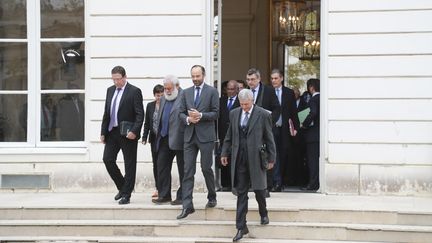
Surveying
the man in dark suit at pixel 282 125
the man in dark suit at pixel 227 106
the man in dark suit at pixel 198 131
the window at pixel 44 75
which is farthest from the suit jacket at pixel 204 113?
the window at pixel 44 75

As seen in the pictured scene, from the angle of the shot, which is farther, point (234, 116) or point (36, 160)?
point (36, 160)

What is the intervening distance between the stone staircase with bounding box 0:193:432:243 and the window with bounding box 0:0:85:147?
1.98 metres

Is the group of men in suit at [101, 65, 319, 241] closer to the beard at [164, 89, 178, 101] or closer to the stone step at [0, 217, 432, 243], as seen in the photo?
the beard at [164, 89, 178, 101]

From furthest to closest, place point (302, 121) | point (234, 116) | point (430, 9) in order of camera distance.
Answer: point (302, 121) → point (430, 9) → point (234, 116)

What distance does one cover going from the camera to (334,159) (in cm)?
1154

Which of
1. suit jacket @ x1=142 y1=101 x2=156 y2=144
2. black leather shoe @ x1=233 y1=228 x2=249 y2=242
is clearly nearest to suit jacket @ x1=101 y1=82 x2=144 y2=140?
suit jacket @ x1=142 y1=101 x2=156 y2=144

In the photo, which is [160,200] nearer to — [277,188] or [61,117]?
[277,188]

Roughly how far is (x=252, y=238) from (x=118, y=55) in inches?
156

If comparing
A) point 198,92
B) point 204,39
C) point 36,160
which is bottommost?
point 36,160

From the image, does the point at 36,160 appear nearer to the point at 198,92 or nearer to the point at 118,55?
the point at 118,55

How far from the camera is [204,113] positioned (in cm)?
980

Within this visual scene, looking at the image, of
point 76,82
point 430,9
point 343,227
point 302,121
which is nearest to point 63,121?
point 76,82

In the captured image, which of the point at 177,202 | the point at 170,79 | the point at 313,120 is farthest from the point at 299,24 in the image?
the point at 177,202

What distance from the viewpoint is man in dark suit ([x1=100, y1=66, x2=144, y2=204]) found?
10398 millimetres
